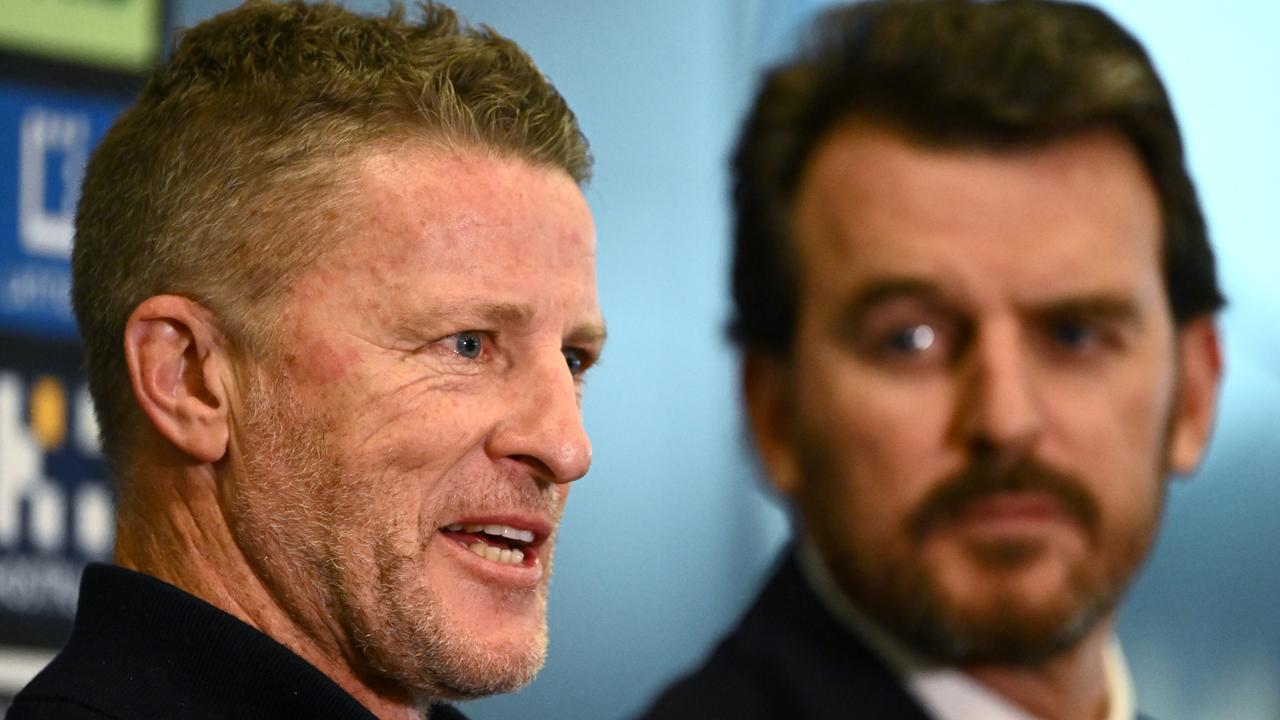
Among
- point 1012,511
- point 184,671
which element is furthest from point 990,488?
point 184,671

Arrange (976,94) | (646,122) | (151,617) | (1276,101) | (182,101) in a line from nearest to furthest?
(151,617)
(182,101)
(976,94)
(1276,101)
(646,122)

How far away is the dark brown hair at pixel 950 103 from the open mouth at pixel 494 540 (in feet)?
1.34

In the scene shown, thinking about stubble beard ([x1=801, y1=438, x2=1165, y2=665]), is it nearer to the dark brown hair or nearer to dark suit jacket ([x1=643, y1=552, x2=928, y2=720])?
dark suit jacket ([x1=643, y1=552, x2=928, y2=720])

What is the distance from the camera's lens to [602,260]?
194 centimetres

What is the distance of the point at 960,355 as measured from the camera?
4.55ft

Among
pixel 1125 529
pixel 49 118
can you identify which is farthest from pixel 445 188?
pixel 49 118

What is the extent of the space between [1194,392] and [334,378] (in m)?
0.78

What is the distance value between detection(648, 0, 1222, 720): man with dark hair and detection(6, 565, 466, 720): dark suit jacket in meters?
0.42

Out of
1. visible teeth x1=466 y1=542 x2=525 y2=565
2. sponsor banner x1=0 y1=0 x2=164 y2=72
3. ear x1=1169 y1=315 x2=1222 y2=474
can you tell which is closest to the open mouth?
visible teeth x1=466 y1=542 x2=525 y2=565

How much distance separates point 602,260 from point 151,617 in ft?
3.07

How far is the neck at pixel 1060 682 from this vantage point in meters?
1.38

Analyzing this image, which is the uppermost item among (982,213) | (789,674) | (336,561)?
(982,213)

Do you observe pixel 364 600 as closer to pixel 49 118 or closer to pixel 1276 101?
pixel 49 118

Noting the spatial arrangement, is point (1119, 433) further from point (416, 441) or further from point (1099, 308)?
point (416, 441)
